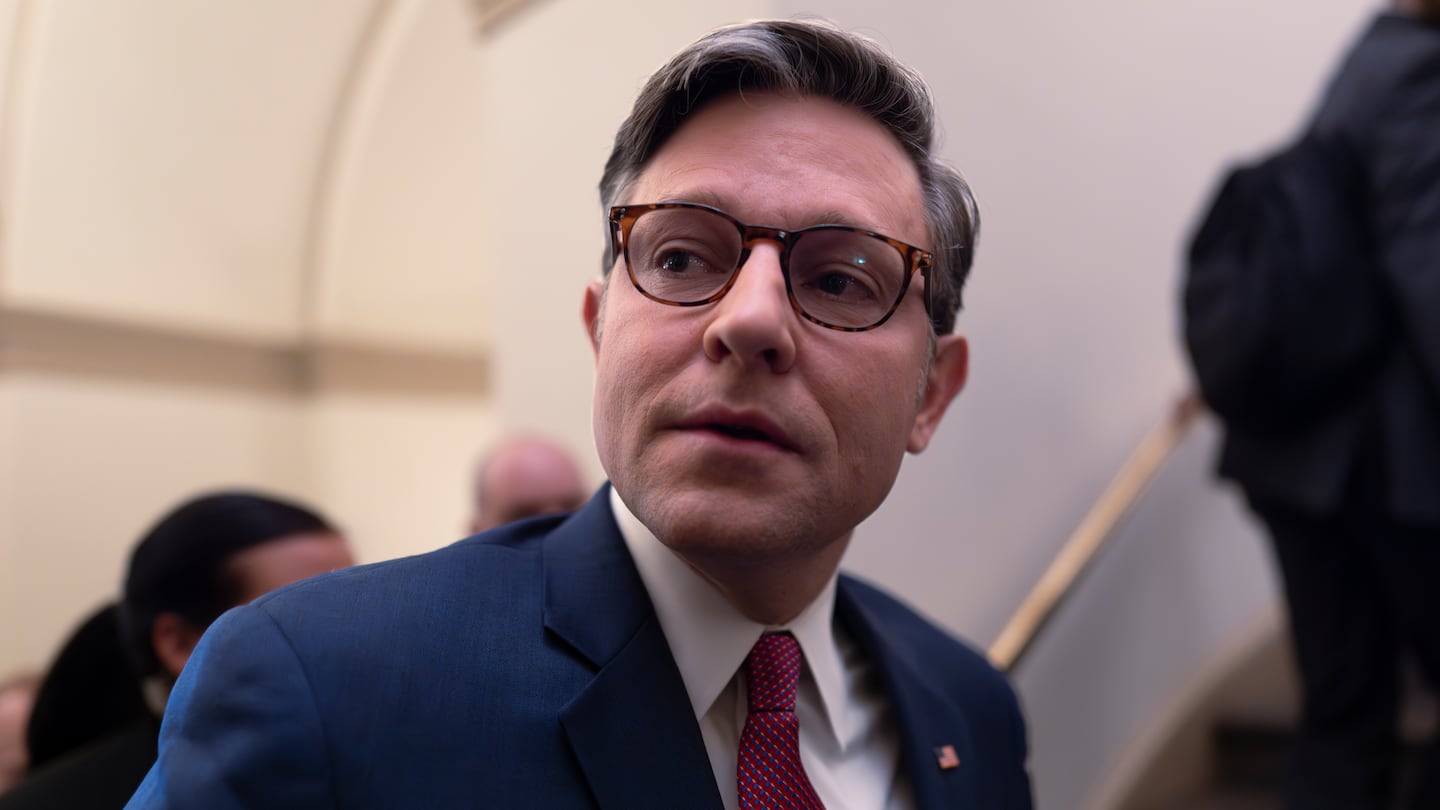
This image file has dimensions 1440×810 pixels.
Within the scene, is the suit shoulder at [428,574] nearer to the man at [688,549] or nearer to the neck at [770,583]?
the man at [688,549]

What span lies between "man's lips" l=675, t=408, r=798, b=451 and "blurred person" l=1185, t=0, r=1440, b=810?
1781mm

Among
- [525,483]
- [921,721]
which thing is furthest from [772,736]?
[525,483]

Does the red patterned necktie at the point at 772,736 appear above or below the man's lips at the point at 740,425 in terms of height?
below

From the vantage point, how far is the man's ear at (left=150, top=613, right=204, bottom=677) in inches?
53.2

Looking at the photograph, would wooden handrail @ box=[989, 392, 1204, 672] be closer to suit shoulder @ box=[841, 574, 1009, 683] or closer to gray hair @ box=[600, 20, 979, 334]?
suit shoulder @ box=[841, 574, 1009, 683]

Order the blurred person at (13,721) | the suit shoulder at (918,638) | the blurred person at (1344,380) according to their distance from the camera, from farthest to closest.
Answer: the blurred person at (1344,380), the blurred person at (13,721), the suit shoulder at (918,638)

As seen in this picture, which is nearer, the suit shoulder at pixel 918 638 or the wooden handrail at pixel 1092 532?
the suit shoulder at pixel 918 638

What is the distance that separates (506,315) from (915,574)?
1069 mm

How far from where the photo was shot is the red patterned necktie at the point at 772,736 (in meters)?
1.20

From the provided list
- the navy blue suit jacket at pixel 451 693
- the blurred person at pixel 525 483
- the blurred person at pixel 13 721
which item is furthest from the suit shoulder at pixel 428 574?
the blurred person at pixel 525 483

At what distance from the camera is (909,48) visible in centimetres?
227

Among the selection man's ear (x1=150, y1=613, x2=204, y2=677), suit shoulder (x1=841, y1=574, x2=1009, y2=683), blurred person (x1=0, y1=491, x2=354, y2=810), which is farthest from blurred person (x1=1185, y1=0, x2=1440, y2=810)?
man's ear (x1=150, y1=613, x2=204, y2=677)

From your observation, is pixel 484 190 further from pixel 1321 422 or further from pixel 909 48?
pixel 1321 422

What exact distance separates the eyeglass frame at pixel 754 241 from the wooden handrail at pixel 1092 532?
1630 mm
